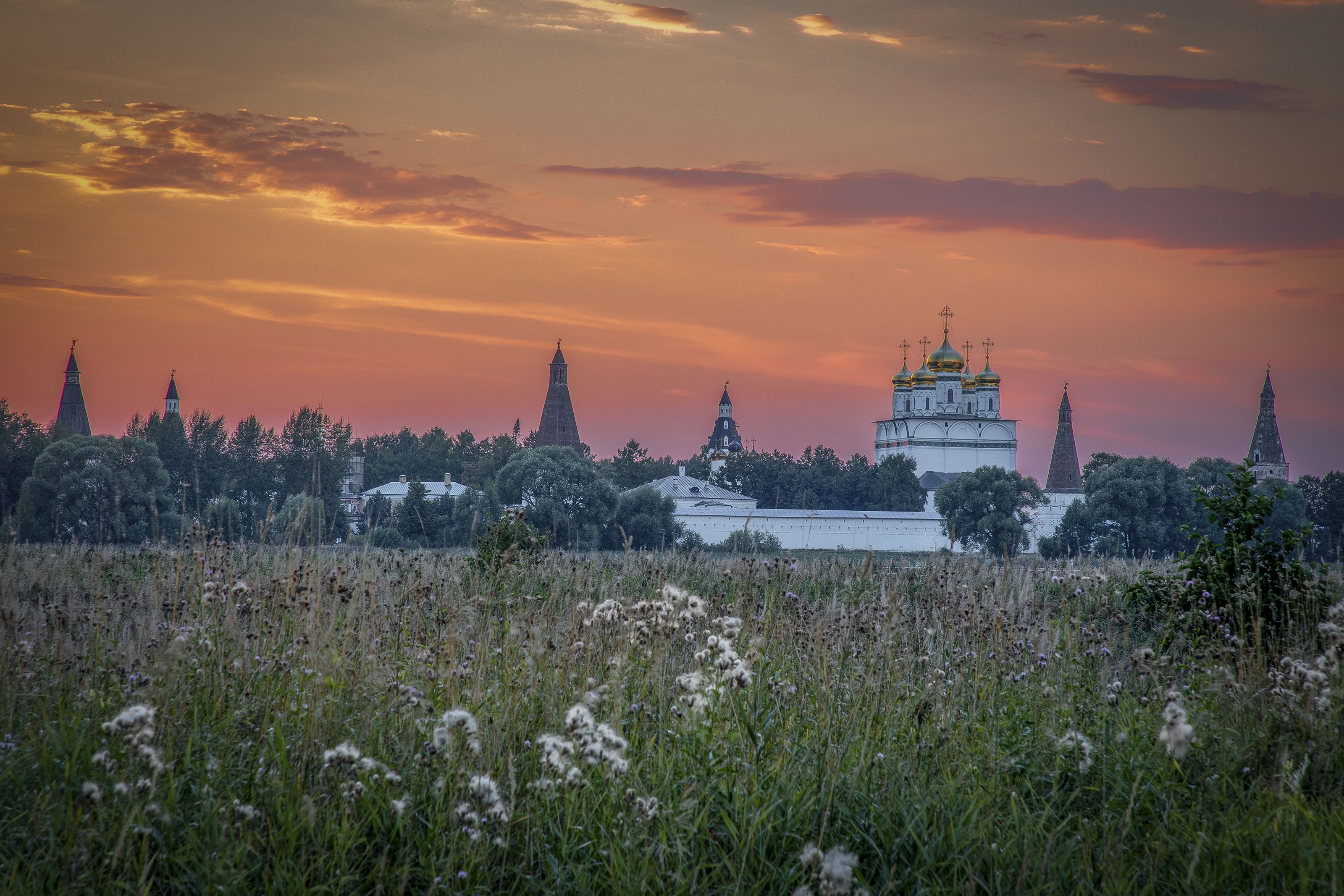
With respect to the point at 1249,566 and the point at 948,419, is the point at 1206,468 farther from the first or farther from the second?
the point at 1249,566

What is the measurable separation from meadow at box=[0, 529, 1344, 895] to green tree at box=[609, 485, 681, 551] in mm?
51475

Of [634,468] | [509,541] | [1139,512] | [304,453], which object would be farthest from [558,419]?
[509,541]

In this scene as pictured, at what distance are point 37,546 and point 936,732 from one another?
1094 cm

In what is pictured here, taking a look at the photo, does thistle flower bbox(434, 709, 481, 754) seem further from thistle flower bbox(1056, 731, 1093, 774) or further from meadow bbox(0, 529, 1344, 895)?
thistle flower bbox(1056, 731, 1093, 774)

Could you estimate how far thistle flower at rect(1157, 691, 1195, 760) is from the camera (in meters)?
3.54

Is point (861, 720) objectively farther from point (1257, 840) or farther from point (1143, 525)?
point (1143, 525)

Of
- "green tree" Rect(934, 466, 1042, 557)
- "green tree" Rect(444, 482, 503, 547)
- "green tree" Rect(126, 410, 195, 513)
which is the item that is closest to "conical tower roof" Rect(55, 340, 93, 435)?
"green tree" Rect(126, 410, 195, 513)

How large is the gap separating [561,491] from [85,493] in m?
24.3

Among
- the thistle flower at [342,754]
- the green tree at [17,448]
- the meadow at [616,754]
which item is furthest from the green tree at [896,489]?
the thistle flower at [342,754]

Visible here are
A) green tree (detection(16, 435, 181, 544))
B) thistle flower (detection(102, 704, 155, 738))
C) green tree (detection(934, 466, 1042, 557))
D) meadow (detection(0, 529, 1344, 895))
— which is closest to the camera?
thistle flower (detection(102, 704, 155, 738))

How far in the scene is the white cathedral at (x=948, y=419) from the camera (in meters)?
120

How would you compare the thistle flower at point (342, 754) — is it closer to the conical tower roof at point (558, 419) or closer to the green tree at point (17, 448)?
the green tree at point (17, 448)

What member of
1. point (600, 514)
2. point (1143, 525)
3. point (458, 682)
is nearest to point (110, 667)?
point (458, 682)

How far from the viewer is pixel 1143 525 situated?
211 ft
